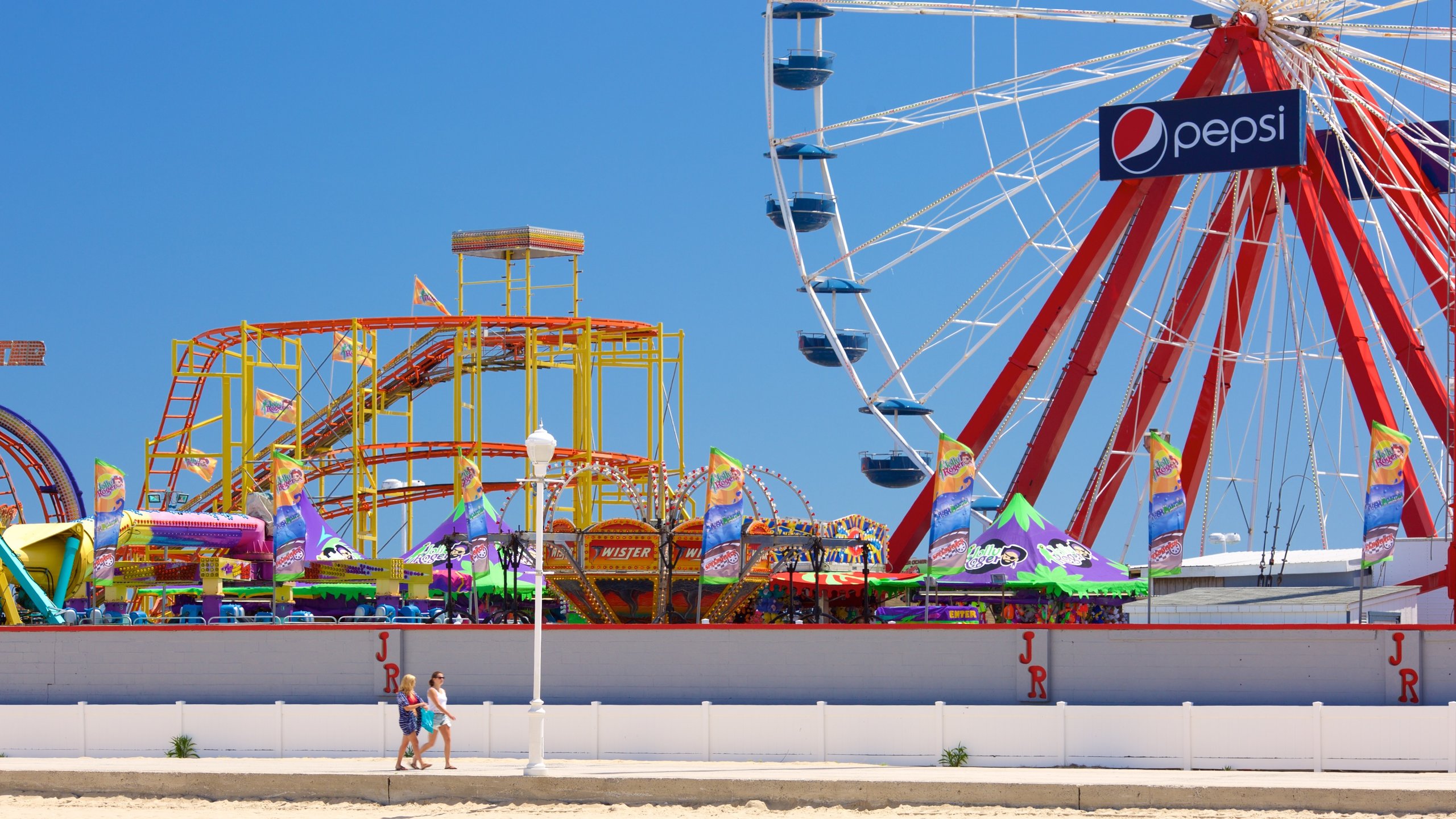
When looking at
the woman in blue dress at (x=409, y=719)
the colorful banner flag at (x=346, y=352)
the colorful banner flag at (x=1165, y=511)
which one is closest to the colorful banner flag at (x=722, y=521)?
the colorful banner flag at (x=1165, y=511)

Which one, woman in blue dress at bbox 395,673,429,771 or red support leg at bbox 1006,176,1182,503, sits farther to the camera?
Result: red support leg at bbox 1006,176,1182,503

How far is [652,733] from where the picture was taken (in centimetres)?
2227

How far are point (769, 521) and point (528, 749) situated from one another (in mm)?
10928

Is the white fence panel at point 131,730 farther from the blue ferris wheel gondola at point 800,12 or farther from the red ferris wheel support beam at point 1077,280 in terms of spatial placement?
the blue ferris wheel gondola at point 800,12

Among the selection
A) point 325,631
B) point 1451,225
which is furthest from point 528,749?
point 1451,225

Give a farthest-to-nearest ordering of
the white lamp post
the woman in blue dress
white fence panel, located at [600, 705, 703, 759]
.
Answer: white fence panel, located at [600, 705, 703, 759], the woman in blue dress, the white lamp post

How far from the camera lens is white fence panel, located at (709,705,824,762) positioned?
2180 cm

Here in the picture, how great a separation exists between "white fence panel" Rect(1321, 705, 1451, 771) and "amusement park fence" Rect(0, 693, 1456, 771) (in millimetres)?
13

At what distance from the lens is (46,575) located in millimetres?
36375

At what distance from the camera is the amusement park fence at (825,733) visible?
67.4 ft

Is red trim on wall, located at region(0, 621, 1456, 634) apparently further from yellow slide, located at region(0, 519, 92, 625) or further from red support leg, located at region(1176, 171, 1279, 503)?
red support leg, located at region(1176, 171, 1279, 503)

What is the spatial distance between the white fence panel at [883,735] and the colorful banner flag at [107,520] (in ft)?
67.8

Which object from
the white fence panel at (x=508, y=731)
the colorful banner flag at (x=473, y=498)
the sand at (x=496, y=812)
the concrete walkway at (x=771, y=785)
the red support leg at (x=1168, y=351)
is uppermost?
the red support leg at (x=1168, y=351)

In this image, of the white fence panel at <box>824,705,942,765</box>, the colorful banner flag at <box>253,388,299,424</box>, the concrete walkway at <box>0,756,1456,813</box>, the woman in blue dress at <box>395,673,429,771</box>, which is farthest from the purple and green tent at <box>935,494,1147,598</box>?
the colorful banner flag at <box>253,388,299,424</box>
